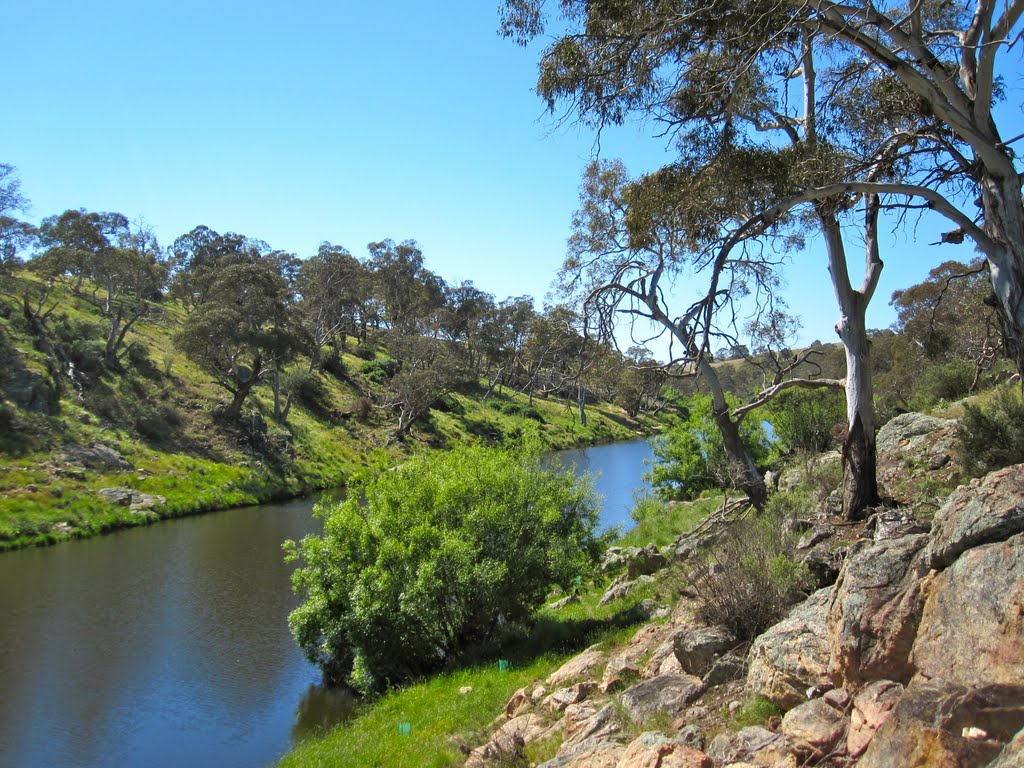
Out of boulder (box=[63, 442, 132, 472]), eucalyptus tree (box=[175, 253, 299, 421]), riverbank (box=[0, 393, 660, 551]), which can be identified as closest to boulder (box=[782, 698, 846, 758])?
riverbank (box=[0, 393, 660, 551])

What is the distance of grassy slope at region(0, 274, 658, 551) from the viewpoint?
76.9ft

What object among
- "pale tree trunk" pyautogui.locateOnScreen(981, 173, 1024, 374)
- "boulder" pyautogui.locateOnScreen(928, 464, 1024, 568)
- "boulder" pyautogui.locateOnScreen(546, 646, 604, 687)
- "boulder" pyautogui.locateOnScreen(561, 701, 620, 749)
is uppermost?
"pale tree trunk" pyautogui.locateOnScreen(981, 173, 1024, 374)

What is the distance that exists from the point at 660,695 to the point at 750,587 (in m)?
1.35

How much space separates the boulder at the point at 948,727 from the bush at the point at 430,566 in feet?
26.1

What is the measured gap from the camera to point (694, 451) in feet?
69.8

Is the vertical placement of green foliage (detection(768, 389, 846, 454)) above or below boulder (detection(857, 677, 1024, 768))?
above

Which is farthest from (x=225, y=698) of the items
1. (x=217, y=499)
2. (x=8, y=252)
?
(x=8, y=252)

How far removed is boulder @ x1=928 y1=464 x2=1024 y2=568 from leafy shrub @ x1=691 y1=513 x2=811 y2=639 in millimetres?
2021

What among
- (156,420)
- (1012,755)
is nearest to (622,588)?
(1012,755)

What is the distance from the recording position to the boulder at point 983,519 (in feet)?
14.4

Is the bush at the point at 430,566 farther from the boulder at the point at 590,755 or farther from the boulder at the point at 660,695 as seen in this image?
the boulder at the point at 590,755

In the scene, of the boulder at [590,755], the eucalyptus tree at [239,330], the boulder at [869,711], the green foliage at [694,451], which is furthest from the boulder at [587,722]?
the eucalyptus tree at [239,330]

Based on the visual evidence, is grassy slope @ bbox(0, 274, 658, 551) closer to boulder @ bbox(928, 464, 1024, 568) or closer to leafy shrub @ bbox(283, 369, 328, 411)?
leafy shrub @ bbox(283, 369, 328, 411)

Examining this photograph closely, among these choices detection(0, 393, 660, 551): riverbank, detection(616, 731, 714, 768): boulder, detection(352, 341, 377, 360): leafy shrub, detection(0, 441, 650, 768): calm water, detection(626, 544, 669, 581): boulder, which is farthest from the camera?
detection(352, 341, 377, 360): leafy shrub
